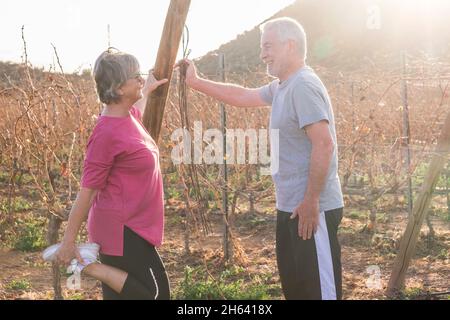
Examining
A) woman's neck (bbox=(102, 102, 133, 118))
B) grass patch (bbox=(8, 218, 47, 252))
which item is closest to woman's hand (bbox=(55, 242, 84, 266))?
woman's neck (bbox=(102, 102, 133, 118))

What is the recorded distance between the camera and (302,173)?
2.50 meters

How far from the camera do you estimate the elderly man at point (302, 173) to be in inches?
94.4

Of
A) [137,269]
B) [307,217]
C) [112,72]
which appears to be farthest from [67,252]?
[307,217]

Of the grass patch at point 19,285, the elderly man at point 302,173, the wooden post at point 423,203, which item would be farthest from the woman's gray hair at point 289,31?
the grass patch at point 19,285

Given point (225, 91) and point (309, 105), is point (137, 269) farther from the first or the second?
point (225, 91)

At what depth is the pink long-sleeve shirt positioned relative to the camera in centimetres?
226

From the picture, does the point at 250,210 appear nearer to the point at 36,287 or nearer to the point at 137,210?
the point at 36,287

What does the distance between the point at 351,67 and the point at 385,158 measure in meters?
30.4

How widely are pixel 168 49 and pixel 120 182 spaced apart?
0.68m

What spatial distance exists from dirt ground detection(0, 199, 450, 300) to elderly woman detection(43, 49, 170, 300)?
167cm

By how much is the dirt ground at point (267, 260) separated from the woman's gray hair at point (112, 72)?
6.15 feet

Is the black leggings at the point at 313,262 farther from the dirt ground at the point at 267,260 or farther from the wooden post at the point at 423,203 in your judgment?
the dirt ground at the point at 267,260

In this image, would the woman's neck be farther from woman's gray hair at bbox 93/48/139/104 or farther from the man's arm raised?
the man's arm raised

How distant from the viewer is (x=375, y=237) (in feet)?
18.8
